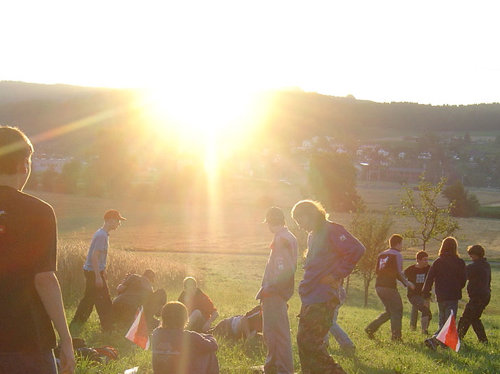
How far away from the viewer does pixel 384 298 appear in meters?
11.3

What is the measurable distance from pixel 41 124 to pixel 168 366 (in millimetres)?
142254

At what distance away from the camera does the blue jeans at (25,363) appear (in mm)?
3643

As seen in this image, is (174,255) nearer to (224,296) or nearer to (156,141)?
(224,296)

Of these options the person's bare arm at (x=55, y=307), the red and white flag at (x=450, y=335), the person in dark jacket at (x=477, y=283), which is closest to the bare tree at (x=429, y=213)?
the person in dark jacket at (x=477, y=283)

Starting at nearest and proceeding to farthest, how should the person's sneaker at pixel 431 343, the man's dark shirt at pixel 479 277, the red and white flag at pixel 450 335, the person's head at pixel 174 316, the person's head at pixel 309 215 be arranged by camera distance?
the person's head at pixel 174 316 < the person's head at pixel 309 215 < the red and white flag at pixel 450 335 < the person's sneaker at pixel 431 343 < the man's dark shirt at pixel 479 277

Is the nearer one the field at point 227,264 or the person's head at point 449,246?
the field at point 227,264

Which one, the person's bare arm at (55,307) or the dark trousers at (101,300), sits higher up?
the person's bare arm at (55,307)

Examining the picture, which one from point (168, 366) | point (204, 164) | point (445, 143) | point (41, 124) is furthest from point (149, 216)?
point (445, 143)

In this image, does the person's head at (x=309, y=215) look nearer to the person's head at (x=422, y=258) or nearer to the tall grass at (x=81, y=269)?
the person's head at (x=422, y=258)

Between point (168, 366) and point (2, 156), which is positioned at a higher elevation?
point (2, 156)

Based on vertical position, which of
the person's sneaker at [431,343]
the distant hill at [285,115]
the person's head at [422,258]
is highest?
the distant hill at [285,115]

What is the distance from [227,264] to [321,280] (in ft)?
114

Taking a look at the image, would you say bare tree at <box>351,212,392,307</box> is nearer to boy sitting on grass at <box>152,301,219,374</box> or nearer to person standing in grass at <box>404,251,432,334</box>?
person standing in grass at <box>404,251,432,334</box>

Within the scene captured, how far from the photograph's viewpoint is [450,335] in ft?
32.0
